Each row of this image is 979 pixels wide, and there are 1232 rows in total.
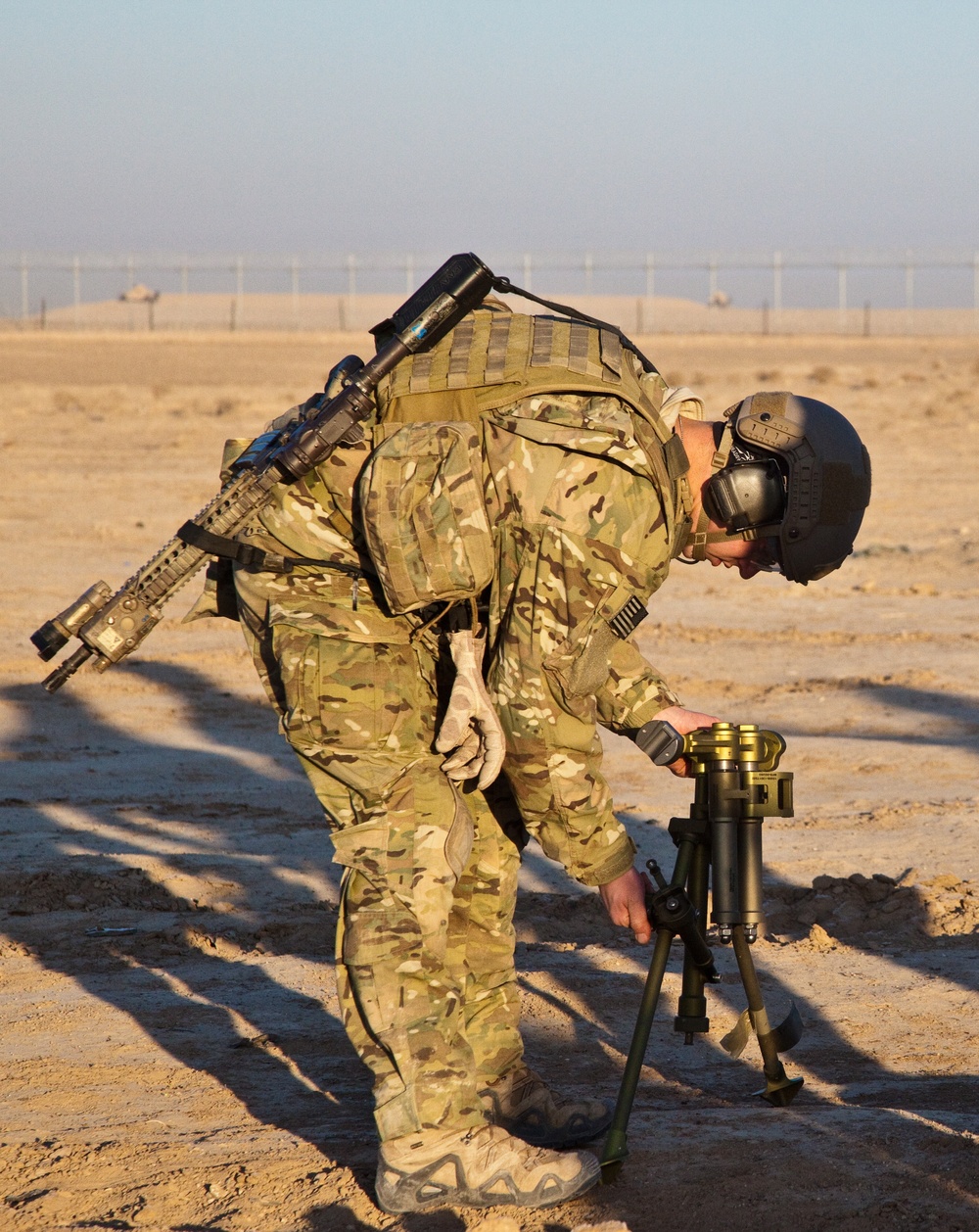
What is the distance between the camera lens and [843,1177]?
3.47 meters

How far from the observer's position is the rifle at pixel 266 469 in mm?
3408

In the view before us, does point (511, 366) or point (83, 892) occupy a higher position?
point (511, 366)

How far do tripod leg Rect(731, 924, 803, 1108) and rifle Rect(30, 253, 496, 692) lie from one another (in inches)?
55.5

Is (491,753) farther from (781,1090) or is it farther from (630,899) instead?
(781,1090)

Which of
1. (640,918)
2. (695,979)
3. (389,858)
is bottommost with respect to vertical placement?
(695,979)

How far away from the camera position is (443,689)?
359 centimetres

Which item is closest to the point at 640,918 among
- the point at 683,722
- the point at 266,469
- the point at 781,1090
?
the point at 683,722

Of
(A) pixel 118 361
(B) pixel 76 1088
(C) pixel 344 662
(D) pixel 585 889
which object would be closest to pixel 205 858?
(D) pixel 585 889

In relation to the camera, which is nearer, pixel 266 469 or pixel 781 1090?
pixel 266 469

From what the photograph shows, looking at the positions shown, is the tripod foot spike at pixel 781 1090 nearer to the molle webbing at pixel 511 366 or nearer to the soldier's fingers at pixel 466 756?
the soldier's fingers at pixel 466 756

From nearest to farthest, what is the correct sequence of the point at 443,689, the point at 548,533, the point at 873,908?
1. the point at 548,533
2. the point at 443,689
3. the point at 873,908

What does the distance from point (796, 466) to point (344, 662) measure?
3.46 feet

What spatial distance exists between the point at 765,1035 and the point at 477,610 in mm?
1227

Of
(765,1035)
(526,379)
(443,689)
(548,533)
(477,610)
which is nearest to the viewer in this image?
(548,533)
